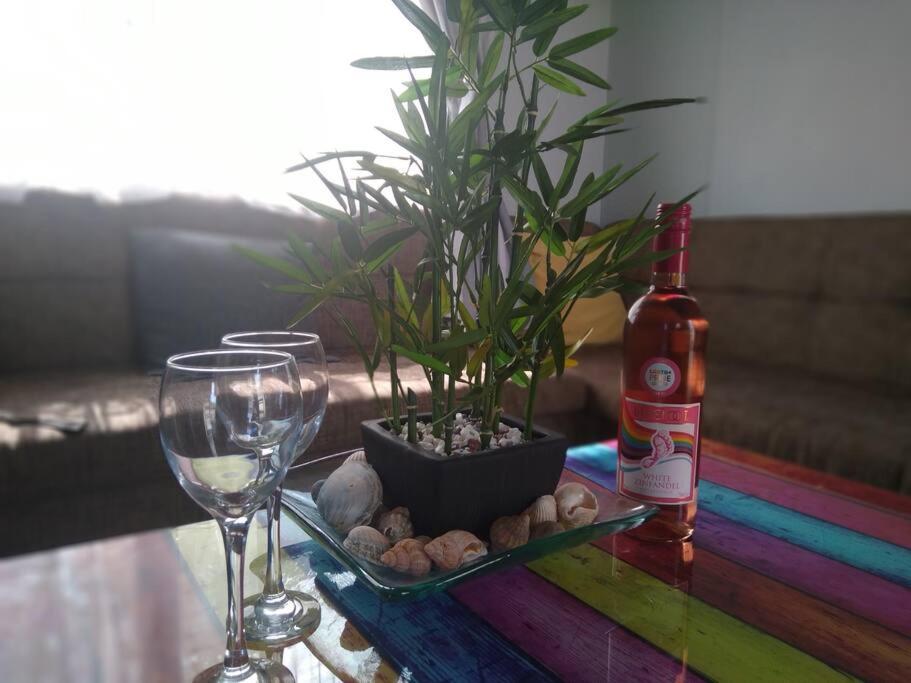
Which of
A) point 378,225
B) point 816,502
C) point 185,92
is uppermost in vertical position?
point 185,92

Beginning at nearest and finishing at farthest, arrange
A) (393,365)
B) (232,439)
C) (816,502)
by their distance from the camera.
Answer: (232,439) → (393,365) → (816,502)

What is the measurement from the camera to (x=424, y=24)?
513mm

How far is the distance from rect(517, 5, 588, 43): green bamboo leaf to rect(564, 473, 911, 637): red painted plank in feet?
1.36

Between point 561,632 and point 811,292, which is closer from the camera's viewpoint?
point 561,632

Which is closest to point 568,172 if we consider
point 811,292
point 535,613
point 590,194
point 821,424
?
point 590,194

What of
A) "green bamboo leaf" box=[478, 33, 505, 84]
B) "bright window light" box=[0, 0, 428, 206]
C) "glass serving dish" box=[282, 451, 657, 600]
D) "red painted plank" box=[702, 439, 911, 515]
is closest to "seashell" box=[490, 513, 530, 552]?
"glass serving dish" box=[282, 451, 657, 600]

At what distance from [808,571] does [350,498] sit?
42 cm

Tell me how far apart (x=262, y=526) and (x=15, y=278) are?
1314 millimetres

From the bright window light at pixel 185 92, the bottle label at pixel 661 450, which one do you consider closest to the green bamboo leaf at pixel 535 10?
the bottle label at pixel 661 450

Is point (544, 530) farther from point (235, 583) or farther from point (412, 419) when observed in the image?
point (235, 583)

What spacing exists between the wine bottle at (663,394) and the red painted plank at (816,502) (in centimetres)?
20

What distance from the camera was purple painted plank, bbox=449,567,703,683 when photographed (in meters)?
0.44

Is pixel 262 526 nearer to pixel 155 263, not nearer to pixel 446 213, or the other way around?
pixel 446 213

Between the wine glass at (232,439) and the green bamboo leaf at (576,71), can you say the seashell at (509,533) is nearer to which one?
the wine glass at (232,439)
